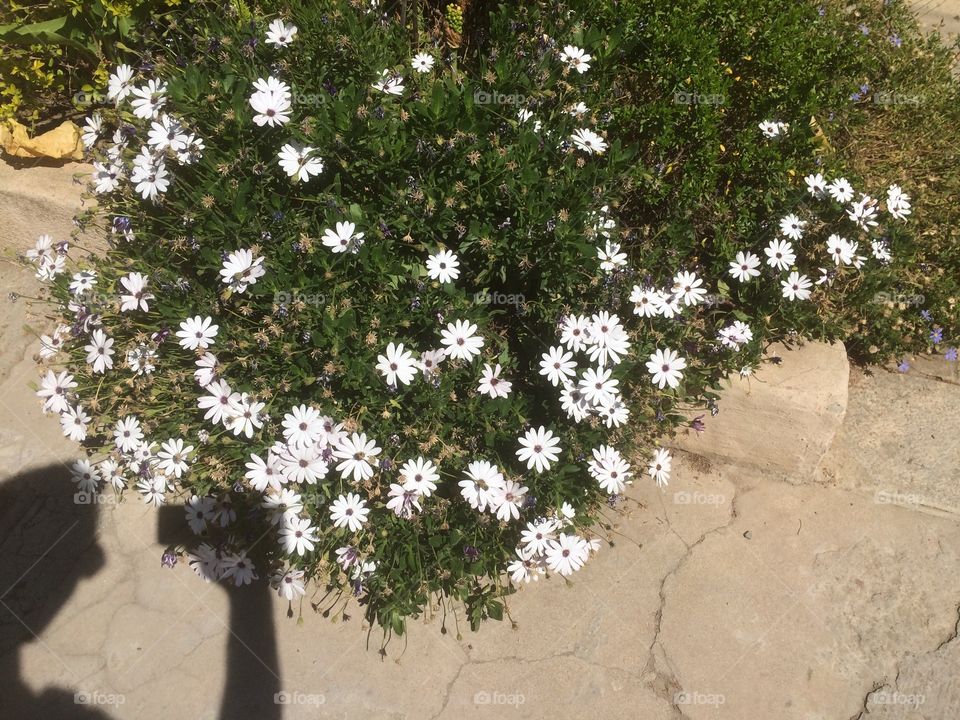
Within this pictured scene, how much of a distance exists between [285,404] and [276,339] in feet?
0.98

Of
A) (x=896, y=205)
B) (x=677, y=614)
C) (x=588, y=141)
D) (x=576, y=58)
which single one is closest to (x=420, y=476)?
(x=677, y=614)

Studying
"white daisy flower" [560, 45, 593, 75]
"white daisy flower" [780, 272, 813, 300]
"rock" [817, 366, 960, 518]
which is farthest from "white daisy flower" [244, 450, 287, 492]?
"rock" [817, 366, 960, 518]

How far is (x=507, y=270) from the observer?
2.87 meters

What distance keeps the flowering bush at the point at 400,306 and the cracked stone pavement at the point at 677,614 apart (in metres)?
0.25

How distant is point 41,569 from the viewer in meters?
3.03

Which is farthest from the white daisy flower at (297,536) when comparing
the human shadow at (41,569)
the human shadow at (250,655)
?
the human shadow at (41,569)

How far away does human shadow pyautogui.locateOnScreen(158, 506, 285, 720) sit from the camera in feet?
8.92

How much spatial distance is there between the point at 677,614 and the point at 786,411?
3.56ft

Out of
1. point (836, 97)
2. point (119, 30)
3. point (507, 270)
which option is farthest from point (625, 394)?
point (119, 30)

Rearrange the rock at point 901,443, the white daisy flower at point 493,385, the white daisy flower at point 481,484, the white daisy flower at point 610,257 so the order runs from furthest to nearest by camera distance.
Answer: the rock at point 901,443 < the white daisy flower at point 610,257 < the white daisy flower at point 493,385 < the white daisy flower at point 481,484

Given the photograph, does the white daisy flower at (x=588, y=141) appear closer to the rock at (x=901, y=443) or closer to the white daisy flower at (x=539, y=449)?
the white daisy flower at (x=539, y=449)

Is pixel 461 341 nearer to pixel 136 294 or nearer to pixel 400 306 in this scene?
pixel 400 306

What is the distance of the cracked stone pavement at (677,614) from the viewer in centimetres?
271

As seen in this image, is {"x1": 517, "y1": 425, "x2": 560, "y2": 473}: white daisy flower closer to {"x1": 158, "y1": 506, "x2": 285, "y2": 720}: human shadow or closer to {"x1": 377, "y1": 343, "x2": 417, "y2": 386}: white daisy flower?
{"x1": 377, "y1": 343, "x2": 417, "y2": 386}: white daisy flower
